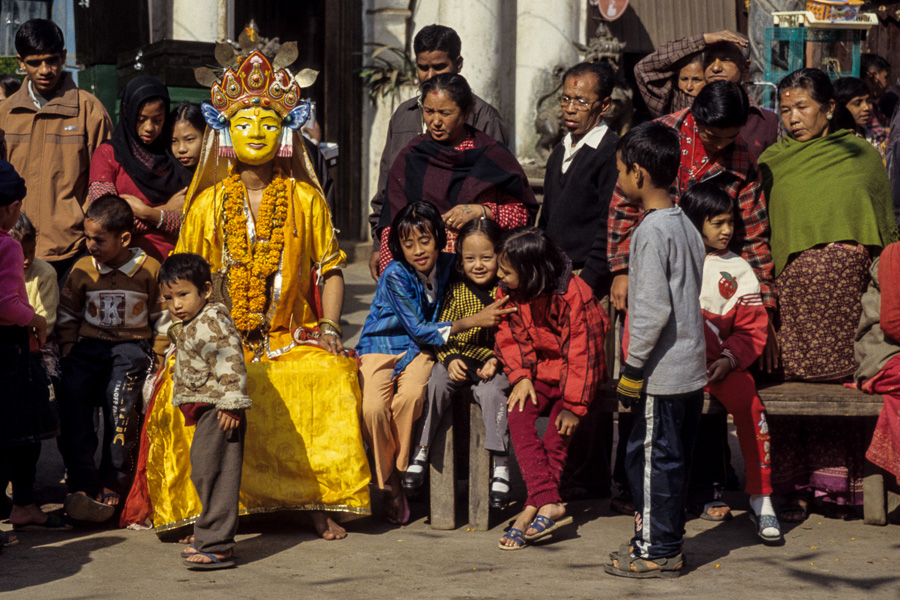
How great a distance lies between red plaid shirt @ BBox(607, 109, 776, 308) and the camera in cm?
491

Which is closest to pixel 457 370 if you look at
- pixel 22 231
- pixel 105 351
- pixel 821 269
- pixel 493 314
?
pixel 493 314

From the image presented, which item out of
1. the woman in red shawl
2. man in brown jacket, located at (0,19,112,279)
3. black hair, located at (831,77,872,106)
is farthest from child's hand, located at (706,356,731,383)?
black hair, located at (831,77,872,106)

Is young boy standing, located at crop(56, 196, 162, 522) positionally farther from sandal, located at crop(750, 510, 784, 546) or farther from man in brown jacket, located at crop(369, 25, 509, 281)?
sandal, located at crop(750, 510, 784, 546)

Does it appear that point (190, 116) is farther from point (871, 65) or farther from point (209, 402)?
point (871, 65)

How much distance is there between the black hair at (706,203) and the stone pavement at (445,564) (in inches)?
54.4

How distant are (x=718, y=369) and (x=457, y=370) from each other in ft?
3.71

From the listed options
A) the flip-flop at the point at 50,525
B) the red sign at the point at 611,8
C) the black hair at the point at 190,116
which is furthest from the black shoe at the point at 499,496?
the red sign at the point at 611,8

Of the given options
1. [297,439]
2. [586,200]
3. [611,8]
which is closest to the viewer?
[297,439]

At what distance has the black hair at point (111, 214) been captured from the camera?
4.89 metres

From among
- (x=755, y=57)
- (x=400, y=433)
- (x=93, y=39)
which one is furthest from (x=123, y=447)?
(x=755, y=57)

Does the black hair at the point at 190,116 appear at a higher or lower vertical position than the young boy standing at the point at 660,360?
higher

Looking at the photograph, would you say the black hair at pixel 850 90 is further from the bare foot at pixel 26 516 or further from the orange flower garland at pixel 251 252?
the bare foot at pixel 26 516

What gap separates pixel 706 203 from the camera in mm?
4738

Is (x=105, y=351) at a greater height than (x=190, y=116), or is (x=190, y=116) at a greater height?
(x=190, y=116)
